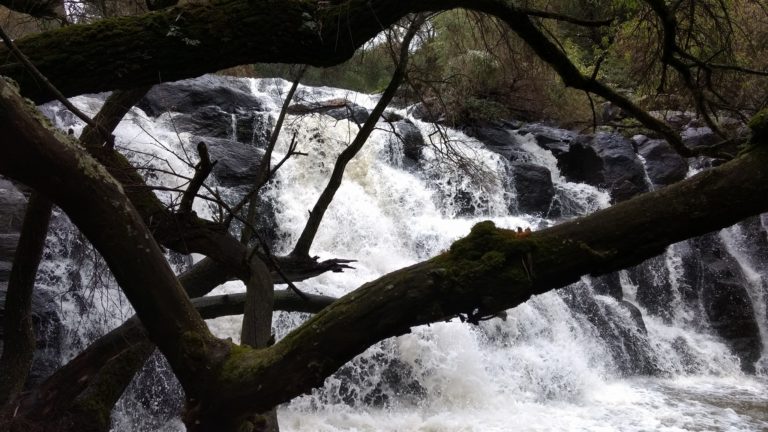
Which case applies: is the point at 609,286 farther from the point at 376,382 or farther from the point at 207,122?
the point at 207,122

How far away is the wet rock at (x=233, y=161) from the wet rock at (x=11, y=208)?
298 cm

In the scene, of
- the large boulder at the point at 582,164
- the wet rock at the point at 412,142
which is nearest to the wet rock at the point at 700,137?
the large boulder at the point at 582,164

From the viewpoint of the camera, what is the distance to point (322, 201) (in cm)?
404

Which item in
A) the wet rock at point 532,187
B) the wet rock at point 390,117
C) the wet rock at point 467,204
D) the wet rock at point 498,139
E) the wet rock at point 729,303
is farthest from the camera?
the wet rock at point 498,139

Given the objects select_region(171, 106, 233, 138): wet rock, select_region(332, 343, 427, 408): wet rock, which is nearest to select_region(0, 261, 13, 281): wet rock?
select_region(332, 343, 427, 408): wet rock

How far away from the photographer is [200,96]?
44.5 feet

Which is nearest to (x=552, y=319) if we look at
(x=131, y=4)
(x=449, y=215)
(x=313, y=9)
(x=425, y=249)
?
(x=425, y=249)

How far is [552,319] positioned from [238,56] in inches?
315

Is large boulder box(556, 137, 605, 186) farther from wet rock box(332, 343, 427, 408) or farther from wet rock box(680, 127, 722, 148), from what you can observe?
wet rock box(332, 343, 427, 408)

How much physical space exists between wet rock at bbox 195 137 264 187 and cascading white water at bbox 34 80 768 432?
447mm

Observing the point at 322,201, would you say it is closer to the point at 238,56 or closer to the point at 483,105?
the point at 238,56

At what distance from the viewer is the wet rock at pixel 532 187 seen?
13.4 meters

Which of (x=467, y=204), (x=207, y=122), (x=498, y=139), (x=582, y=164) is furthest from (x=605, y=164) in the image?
(x=207, y=122)

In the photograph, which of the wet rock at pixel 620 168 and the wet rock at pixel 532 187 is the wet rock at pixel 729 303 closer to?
the wet rock at pixel 620 168
